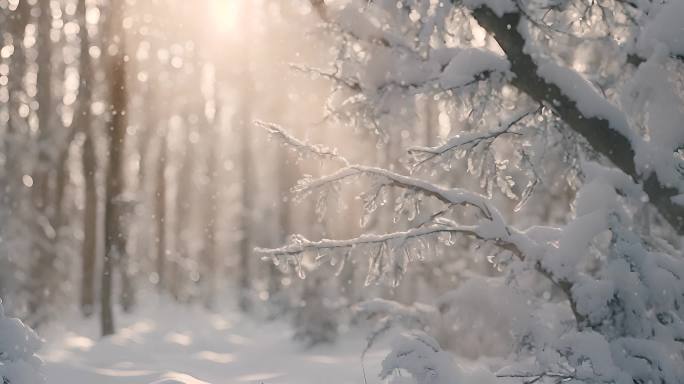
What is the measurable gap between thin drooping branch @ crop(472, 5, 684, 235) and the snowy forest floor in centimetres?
421

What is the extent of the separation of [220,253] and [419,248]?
51.0 m

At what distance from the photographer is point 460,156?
6.55 meters

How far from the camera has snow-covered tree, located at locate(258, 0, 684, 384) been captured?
5.60 meters

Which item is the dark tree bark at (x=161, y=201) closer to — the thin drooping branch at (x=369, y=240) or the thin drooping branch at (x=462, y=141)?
the thin drooping branch at (x=369, y=240)

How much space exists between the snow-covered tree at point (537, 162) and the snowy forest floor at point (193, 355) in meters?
2.74

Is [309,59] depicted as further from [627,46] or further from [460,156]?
[627,46]

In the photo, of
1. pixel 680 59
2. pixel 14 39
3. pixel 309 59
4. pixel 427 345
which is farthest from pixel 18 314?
pixel 680 59

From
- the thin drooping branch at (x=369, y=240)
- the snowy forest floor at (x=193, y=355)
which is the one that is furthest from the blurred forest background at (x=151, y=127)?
the snowy forest floor at (x=193, y=355)

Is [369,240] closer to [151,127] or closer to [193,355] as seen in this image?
[193,355]

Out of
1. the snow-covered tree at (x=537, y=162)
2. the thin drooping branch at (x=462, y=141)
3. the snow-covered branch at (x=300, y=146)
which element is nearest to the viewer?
the snow-covered tree at (x=537, y=162)

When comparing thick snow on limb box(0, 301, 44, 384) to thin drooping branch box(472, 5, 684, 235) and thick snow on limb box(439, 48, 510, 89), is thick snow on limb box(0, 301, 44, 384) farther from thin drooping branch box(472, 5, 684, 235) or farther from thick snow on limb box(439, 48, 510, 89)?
thin drooping branch box(472, 5, 684, 235)

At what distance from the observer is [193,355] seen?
17.0 meters

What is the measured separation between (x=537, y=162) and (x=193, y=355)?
12.0m

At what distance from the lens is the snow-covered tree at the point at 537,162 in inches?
220
